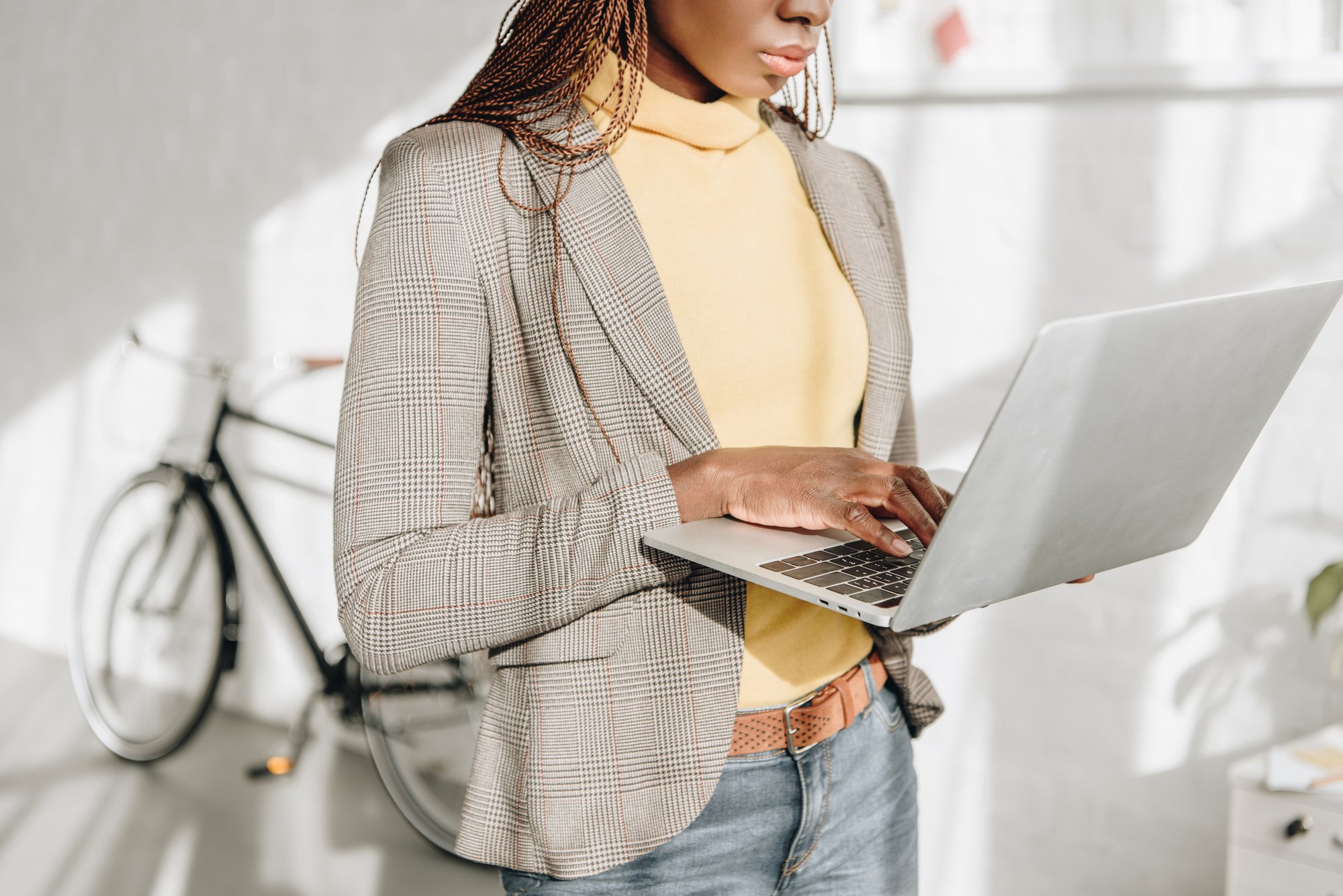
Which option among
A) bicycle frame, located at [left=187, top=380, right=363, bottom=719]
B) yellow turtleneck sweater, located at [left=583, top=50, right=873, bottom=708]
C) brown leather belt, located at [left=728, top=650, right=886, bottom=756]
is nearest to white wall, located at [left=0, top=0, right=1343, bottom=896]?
bicycle frame, located at [left=187, top=380, right=363, bottom=719]

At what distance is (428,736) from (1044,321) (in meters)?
1.76

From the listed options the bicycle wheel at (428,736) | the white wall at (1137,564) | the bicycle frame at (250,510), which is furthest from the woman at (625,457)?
the bicycle frame at (250,510)

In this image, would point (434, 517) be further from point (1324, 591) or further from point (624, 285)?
point (1324, 591)

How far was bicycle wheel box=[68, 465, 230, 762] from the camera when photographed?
10.8 ft

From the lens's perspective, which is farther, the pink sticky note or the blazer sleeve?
the pink sticky note

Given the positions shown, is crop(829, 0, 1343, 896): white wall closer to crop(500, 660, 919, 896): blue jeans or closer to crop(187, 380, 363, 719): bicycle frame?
crop(500, 660, 919, 896): blue jeans

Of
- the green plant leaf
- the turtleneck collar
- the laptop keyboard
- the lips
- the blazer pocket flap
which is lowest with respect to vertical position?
the green plant leaf

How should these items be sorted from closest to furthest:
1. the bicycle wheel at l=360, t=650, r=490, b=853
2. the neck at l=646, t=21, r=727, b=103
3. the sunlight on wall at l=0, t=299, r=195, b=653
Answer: the neck at l=646, t=21, r=727, b=103 < the bicycle wheel at l=360, t=650, r=490, b=853 < the sunlight on wall at l=0, t=299, r=195, b=653

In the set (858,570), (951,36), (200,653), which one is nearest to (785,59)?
(858,570)

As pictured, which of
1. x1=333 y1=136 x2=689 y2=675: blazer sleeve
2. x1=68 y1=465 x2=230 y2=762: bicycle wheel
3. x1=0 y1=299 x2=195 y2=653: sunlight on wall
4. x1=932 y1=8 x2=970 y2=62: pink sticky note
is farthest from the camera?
x1=0 y1=299 x2=195 y2=653: sunlight on wall

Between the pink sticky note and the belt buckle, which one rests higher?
the pink sticky note

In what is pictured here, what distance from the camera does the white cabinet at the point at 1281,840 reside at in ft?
5.32

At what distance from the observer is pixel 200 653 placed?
3.46 m

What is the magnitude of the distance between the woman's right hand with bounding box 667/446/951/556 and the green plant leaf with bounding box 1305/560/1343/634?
118 centimetres
